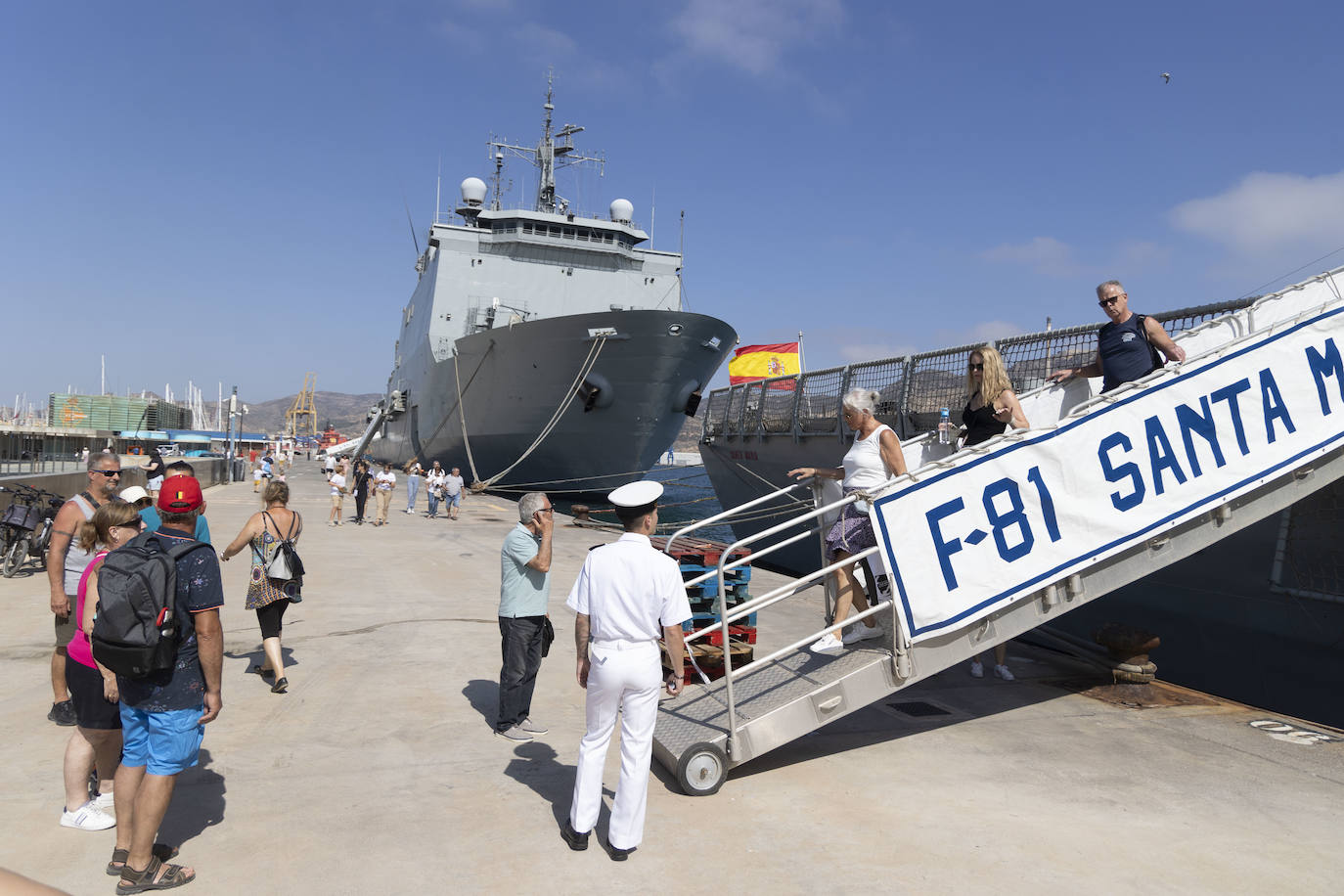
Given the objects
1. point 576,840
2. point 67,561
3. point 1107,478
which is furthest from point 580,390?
point 576,840

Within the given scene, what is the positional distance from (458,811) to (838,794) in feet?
6.49

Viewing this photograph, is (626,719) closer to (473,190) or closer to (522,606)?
(522,606)

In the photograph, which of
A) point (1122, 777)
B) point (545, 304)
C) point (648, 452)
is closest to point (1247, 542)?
point (1122, 777)

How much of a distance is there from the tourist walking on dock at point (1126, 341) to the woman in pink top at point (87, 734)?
6.21 metres

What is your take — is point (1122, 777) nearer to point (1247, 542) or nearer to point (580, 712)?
point (580, 712)

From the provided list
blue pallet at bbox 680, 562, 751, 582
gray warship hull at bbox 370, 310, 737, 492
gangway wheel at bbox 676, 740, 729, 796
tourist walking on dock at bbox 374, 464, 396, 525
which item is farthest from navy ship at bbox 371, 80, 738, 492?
gangway wheel at bbox 676, 740, 729, 796

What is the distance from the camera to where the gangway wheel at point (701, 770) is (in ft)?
14.0

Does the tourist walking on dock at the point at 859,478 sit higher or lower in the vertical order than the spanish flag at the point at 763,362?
Result: lower

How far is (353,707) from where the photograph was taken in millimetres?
5641

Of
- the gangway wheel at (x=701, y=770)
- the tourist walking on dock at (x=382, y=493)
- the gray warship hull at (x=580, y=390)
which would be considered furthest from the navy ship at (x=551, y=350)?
the gangway wheel at (x=701, y=770)

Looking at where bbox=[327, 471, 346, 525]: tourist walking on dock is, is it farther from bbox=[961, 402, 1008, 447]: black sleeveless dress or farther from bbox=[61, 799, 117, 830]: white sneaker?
bbox=[961, 402, 1008, 447]: black sleeveless dress

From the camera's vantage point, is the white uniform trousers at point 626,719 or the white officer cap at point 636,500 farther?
the white officer cap at point 636,500

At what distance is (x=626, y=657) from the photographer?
3.52 m

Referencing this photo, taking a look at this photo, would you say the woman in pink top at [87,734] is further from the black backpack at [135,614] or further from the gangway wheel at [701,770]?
the gangway wheel at [701,770]
